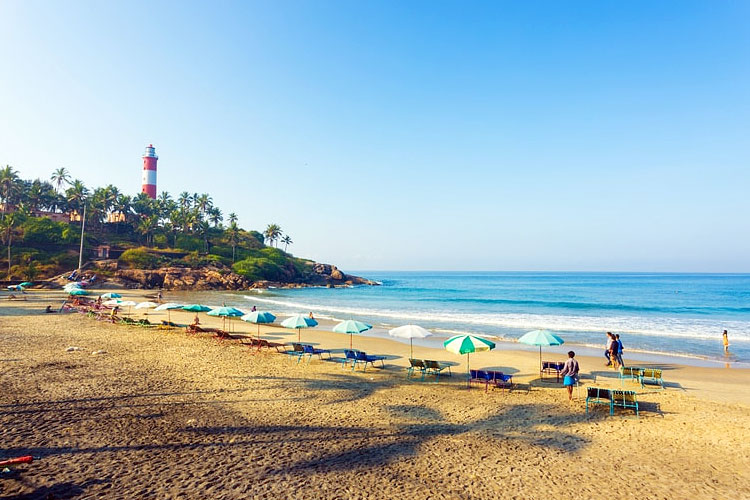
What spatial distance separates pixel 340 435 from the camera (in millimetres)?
9008

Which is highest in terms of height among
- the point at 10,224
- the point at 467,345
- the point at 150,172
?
the point at 150,172

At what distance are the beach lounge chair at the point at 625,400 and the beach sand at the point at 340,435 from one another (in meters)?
0.24

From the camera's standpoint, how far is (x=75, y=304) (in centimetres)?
3444

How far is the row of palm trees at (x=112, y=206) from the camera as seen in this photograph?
80250mm

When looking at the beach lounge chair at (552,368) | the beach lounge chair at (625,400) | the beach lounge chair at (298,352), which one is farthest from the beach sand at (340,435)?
the beach lounge chair at (298,352)

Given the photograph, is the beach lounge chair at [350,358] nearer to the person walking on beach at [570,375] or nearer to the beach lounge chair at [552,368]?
the beach lounge chair at [552,368]

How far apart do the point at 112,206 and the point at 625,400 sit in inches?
3937

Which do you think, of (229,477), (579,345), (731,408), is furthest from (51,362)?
(579,345)

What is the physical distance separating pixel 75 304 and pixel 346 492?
37.6 metres

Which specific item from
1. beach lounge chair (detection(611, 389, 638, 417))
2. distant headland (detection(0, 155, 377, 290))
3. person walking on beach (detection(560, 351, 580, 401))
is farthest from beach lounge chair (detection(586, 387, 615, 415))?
distant headland (detection(0, 155, 377, 290))

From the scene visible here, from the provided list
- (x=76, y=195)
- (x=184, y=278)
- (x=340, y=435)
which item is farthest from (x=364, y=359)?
(x=76, y=195)

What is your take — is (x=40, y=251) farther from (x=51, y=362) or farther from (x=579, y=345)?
(x=579, y=345)

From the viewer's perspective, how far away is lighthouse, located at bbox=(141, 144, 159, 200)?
96.7m

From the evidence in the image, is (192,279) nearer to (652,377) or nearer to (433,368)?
(433,368)
